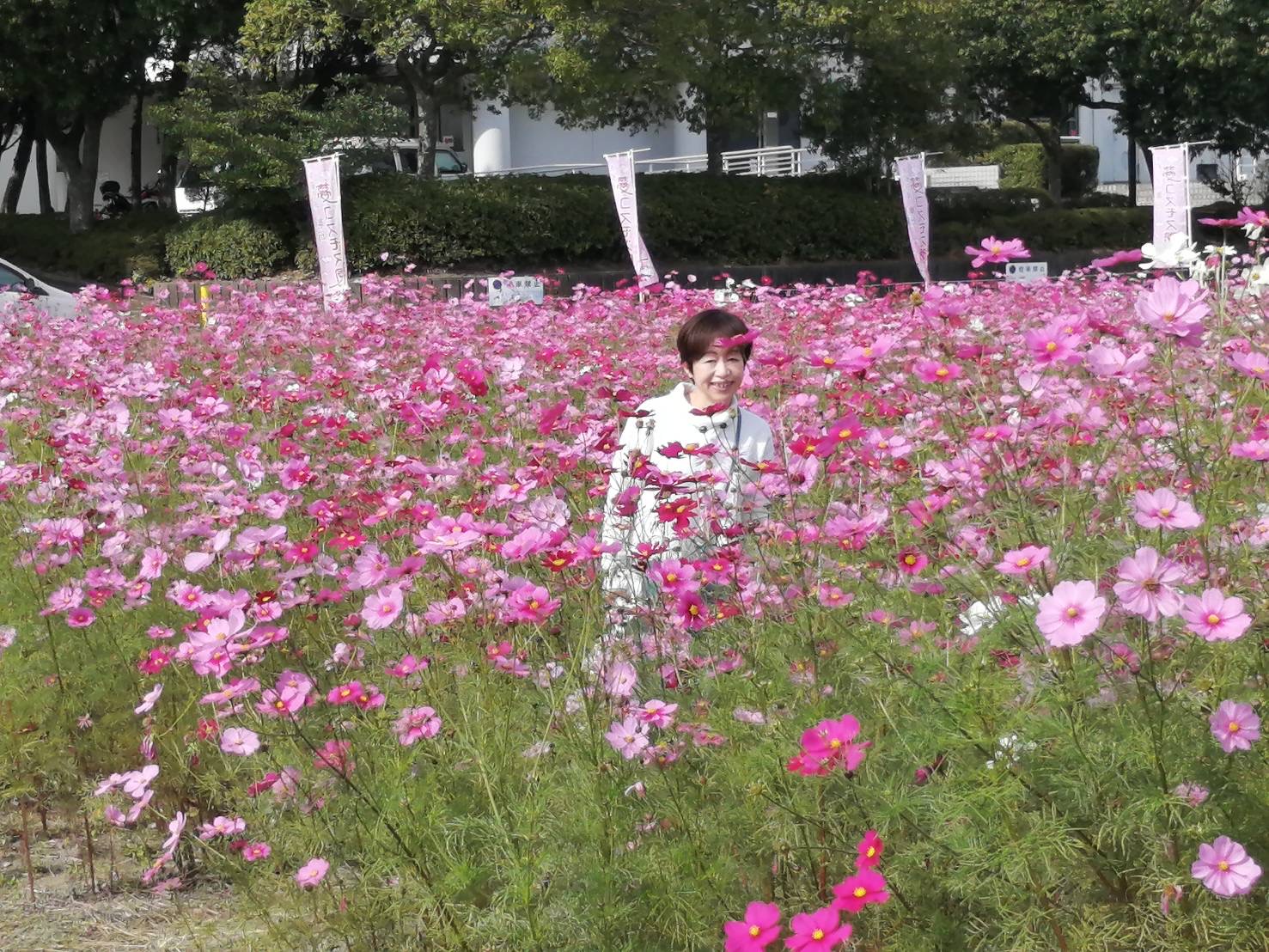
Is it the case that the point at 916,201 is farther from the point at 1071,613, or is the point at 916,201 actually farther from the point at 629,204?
the point at 1071,613

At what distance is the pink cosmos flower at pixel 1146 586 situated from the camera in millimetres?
1673

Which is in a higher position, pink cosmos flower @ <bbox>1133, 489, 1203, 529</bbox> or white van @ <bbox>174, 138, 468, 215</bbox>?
white van @ <bbox>174, 138, 468, 215</bbox>

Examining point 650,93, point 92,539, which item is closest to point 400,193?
point 650,93

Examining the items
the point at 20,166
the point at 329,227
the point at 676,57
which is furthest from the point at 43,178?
the point at 329,227

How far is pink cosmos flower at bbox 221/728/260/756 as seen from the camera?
2303 mm

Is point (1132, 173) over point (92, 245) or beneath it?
over

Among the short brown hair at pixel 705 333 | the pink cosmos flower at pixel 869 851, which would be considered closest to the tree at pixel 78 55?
the short brown hair at pixel 705 333

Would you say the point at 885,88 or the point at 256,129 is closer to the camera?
the point at 256,129

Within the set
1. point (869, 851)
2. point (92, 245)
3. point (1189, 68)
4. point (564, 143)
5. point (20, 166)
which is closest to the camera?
point (869, 851)

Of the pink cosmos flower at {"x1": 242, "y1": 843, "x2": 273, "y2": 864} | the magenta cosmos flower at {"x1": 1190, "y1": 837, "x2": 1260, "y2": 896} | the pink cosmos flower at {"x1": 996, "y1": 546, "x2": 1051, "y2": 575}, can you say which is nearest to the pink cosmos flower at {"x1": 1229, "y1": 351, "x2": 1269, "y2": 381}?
the pink cosmos flower at {"x1": 996, "y1": 546, "x2": 1051, "y2": 575}

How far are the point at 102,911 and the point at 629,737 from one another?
1282mm

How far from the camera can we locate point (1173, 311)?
6.40 feet

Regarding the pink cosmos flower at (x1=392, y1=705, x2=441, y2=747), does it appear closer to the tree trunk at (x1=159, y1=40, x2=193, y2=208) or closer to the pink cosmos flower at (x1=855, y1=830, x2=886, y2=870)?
the pink cosmos flower at (x1=855, y1=830, x2=886, y2=870)

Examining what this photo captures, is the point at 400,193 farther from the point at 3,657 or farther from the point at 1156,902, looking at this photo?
the point at 1156,902
